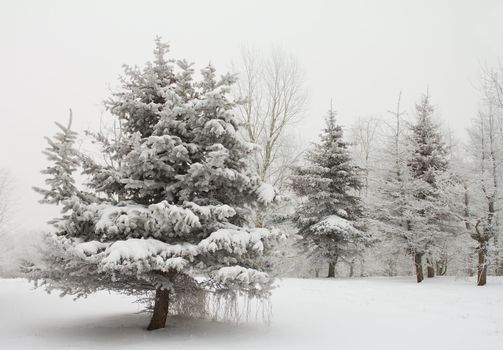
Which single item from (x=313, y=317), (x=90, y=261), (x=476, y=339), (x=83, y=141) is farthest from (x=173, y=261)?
(x=83, y=141)

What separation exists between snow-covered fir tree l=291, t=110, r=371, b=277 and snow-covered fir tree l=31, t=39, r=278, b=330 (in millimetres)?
Result: 12454

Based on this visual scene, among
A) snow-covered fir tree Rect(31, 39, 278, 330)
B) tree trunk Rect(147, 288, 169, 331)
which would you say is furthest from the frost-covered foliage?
tree trunk Rect(147, 288, 169, 331)

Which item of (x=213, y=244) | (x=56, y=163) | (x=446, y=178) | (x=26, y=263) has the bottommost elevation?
(x=26, y=263)

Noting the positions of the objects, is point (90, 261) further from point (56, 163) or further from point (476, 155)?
point (476, 155)

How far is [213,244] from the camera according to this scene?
7.51 m

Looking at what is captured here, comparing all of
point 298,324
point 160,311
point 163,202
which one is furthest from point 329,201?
point 163,202

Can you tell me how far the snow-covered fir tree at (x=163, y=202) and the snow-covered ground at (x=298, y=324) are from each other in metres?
1.03

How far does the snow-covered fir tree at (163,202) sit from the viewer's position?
7.68 m

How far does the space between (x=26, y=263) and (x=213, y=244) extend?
3.89m

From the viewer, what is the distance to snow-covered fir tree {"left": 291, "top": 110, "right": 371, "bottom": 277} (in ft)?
70.8

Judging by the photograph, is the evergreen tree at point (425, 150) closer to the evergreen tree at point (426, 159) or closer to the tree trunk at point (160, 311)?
the evergreen tree at point (426, 159)

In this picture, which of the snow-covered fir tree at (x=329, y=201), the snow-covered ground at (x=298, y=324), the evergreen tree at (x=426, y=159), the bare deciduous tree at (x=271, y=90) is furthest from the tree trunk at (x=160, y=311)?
the bare deciduous tree at (x=271, y=90)

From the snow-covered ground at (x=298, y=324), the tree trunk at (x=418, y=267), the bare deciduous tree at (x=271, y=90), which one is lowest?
the snow-covered ground at (x=298, y=324)

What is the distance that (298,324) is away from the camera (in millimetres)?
9852
